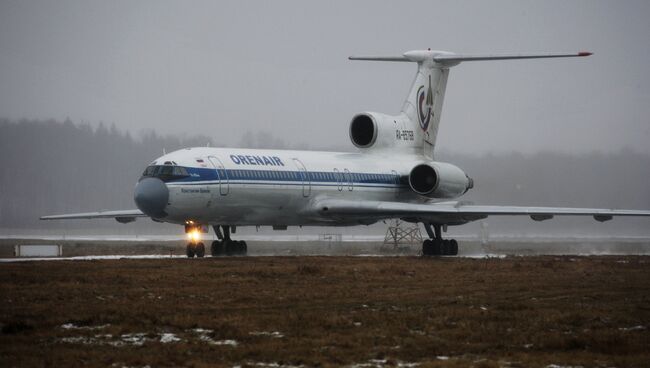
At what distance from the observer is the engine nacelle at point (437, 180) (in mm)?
40062

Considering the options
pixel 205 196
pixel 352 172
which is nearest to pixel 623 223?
pixel 352 172

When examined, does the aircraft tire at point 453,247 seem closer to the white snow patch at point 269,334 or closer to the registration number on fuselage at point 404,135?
the registration number on fuselage at point 404,135

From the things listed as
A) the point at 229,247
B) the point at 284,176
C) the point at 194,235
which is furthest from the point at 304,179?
the point at 194,235

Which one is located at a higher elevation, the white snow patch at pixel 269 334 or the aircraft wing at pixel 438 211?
the aircraft wing at pixel 438 211

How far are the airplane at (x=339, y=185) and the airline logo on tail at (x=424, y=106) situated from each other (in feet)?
0.14

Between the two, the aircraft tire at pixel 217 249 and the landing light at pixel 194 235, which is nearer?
the landing light at pixel 194 235

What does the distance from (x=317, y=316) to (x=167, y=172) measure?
16175mm

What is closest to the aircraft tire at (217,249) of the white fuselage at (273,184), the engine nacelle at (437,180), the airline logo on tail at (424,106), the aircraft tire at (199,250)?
the white fuselage at (273,184)

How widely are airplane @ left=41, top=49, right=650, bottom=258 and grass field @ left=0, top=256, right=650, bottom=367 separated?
589 cm

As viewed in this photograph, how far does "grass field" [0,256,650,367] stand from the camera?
14539mm

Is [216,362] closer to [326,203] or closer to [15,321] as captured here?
[15,321]

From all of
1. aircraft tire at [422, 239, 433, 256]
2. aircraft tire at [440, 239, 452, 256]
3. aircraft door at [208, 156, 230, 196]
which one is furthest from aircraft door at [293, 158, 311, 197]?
aircraft tire at [440, 239, 452, 256]

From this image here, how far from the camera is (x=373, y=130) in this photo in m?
42.4

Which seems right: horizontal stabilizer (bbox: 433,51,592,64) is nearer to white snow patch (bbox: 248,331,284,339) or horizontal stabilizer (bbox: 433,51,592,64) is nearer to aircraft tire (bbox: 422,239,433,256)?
aircraft tire (bbox: 422,239,433,256)
